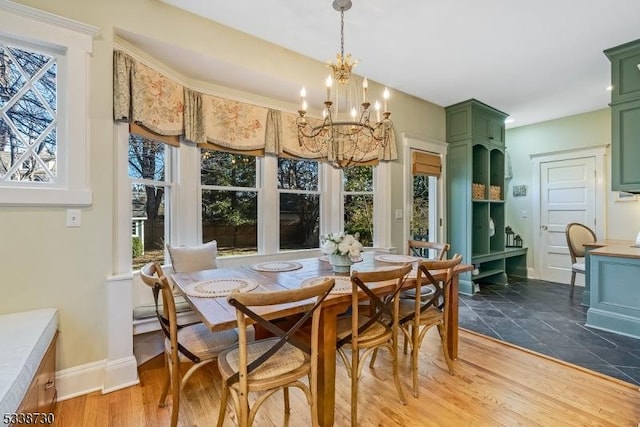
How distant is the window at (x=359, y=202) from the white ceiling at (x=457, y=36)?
1181 mm

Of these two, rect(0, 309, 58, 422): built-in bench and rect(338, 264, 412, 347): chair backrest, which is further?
rect(338, 264, 412, 347): chair backrest

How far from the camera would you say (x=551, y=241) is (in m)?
5.19

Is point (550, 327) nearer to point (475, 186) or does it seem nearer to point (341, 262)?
point (475, 186)

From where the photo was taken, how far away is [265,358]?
1.39 metres

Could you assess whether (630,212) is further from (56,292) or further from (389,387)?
(56,292)

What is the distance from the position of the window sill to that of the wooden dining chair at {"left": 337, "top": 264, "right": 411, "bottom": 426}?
1824 millimetres

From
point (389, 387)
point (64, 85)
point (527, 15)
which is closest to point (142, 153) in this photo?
point (64, 85)

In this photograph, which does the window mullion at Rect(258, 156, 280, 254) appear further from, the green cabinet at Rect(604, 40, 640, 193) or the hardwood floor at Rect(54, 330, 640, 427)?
the green cabinet at Rect(604, 40, 640, 193)

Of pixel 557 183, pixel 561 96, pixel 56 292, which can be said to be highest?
pixel 561 96

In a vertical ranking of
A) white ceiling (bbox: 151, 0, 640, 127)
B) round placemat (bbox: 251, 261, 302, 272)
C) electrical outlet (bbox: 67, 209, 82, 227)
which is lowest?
round placemat (bbox: 251, 261, 302, 272)

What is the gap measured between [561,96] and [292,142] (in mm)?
3715

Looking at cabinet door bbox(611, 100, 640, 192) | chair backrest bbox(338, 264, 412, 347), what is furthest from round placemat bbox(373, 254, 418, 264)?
cabinet door bbox(611, 100, 640, 192)

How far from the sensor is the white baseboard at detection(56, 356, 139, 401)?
198cm

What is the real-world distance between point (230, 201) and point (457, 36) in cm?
268
